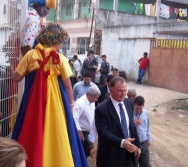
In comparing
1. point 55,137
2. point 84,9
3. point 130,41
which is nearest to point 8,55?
point 55,137

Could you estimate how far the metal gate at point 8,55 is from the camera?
3.23 meters

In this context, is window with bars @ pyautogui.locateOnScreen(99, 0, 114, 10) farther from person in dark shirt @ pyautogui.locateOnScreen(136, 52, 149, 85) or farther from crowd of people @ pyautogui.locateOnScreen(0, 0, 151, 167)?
crowd of people @ pyautogui.locateOnScreen(0, 0, 151, 167)

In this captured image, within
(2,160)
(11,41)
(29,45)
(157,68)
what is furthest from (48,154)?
(157,68)

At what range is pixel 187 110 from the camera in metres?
9.46

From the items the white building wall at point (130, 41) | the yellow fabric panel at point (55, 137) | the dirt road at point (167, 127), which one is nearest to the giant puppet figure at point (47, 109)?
the yellow fabric panel at point (55, 137)

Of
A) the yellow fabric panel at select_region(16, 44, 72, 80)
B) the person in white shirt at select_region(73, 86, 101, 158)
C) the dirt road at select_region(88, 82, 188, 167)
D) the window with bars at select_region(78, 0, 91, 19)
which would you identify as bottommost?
the dirt road at select_region(88, 82, 188, 167)

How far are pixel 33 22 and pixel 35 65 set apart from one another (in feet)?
2.09

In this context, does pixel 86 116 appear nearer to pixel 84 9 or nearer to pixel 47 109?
pixel 47 109

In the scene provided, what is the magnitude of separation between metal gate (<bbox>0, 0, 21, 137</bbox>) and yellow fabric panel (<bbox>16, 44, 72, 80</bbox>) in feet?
1.43

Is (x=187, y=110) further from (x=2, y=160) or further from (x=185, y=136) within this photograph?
(x=2, y=160)

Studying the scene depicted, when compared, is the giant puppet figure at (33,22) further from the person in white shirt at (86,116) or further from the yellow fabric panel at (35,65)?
the person in white shirt at (86,116)

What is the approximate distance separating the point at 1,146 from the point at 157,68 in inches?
519

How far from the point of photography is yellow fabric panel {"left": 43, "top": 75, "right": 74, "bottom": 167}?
8.93 feet

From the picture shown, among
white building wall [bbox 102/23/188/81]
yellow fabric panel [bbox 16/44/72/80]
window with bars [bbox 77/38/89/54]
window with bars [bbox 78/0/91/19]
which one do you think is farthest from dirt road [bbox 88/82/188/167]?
window with bars [bbox 78/0/91/19]
